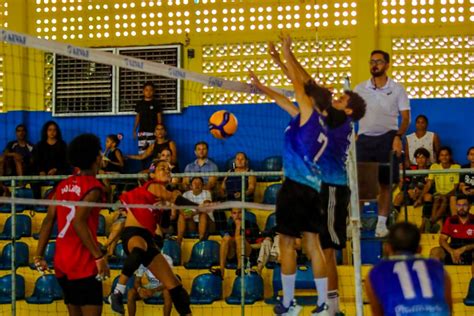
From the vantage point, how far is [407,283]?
6.89 m

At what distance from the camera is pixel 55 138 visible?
53.5ft

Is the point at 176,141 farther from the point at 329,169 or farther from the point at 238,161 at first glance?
the point at 329,169

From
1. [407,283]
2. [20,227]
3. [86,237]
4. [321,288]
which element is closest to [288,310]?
[321,288]

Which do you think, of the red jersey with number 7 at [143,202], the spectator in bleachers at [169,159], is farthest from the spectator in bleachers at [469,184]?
the red jersey with number 7 at [143,202]

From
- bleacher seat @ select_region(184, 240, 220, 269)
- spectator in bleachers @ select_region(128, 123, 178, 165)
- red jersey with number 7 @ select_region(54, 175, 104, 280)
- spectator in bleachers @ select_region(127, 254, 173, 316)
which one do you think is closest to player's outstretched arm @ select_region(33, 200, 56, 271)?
red jersey with number 7 @ select_region(54, 175, 104, 280)

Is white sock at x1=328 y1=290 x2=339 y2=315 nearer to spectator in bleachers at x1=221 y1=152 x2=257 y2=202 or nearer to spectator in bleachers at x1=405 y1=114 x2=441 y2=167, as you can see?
spectator in bleachers at x1=221 y1=152 x2=257 y2=202

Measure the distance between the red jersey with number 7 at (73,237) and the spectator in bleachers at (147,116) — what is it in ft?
24.6

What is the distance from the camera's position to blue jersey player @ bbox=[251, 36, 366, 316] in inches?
348

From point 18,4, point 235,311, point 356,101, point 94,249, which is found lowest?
point 235,311

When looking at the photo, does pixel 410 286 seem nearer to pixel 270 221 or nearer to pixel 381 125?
pixel 381 125

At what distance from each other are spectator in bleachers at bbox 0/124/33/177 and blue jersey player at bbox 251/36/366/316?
8.47 meters

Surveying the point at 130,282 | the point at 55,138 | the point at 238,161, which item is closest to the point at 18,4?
the point at 55,138

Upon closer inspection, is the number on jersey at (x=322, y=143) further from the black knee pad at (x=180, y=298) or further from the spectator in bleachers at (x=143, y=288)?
the spectator in bleachers at (x=143, y=288)

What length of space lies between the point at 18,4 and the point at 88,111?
2462 millimetres
